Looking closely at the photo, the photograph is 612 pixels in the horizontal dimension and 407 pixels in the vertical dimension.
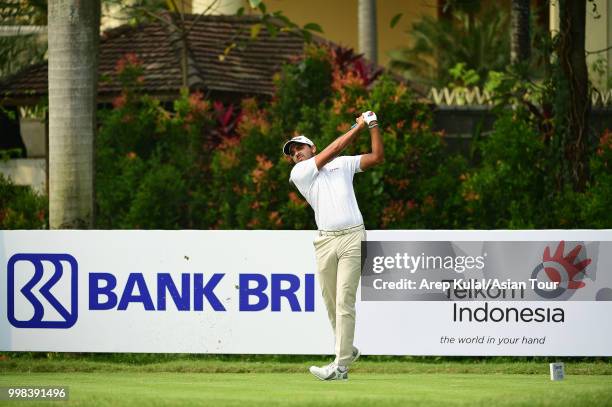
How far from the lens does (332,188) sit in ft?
37.3

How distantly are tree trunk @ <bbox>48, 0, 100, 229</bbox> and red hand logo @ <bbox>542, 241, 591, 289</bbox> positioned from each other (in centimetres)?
544

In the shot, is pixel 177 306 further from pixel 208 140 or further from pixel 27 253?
pixel 208 140

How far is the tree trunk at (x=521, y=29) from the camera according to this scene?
73.4 ft

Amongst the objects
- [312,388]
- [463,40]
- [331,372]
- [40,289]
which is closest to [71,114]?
[40,289]

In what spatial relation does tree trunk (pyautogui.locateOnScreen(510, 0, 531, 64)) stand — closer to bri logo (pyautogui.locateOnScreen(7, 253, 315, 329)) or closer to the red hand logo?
the red hand logo

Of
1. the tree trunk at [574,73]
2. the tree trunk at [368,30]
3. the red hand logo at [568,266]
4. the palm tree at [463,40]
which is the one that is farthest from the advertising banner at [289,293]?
the palm tree at [463,40]

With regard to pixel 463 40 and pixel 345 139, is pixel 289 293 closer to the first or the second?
pixel 345 139

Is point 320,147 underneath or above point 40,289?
above

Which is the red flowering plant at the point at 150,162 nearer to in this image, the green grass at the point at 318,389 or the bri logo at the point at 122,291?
the bri logo at the point at 122,291

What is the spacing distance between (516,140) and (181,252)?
194 inches

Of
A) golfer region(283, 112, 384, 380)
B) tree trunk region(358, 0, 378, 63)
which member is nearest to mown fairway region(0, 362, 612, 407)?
golfer region(283, 112, 384, 380)

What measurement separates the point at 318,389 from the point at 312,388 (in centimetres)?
13

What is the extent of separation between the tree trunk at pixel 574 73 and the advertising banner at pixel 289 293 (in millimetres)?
3654

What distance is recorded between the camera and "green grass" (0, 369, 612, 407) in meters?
10.3
